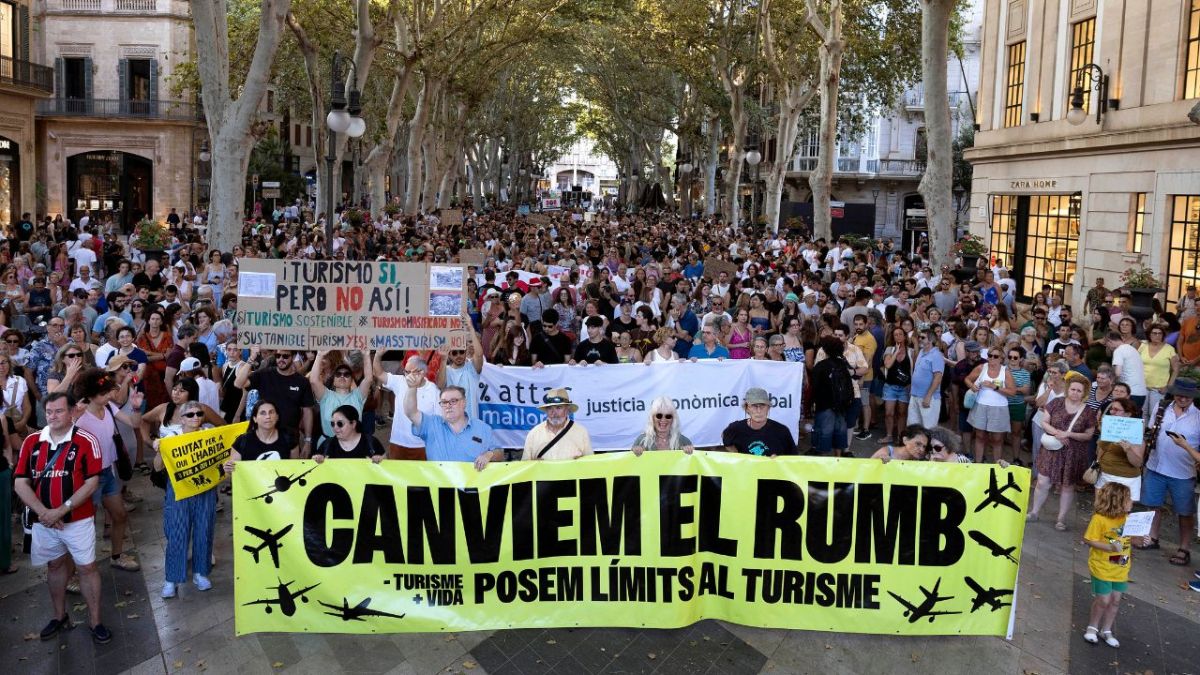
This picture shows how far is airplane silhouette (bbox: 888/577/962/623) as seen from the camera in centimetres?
684

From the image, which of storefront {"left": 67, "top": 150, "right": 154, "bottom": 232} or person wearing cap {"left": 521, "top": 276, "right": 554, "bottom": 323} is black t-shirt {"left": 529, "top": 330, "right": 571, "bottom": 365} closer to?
person wearing cap {"left": 521, "top": 276, "right": 554, "bottom": 323}

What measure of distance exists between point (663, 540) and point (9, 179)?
38666mm

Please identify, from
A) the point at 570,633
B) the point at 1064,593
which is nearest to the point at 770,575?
the point at 570,633

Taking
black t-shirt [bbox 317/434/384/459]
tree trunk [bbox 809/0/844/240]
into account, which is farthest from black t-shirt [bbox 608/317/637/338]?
tree trunk [bbox 809/0/844/240]

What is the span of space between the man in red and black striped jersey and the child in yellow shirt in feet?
22.4

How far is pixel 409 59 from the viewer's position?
92.9 ft

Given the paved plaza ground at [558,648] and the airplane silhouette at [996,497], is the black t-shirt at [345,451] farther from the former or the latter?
the airplane silhouette at [996,497]

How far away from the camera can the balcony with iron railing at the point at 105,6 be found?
44406 mm

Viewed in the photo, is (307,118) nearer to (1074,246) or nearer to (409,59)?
(409,59)

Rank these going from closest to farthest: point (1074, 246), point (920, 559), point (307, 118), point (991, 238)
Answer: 1. point (920, 559)
2. point (1074, 246)
3. point (991, 238)
4. point (307, 118)

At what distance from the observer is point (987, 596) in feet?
22.5

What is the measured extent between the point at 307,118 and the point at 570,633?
62568mm

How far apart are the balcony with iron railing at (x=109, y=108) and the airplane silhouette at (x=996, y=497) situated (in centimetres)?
4380

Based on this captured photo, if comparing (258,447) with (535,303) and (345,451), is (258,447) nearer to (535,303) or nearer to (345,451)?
(345,451)
